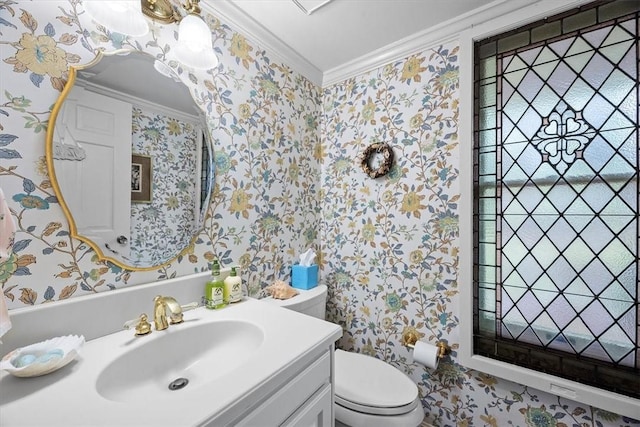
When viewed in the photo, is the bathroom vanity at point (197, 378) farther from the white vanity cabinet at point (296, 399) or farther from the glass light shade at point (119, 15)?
the glass light shade at point (119, 15)

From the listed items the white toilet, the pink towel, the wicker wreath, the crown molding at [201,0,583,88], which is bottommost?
the white toilet

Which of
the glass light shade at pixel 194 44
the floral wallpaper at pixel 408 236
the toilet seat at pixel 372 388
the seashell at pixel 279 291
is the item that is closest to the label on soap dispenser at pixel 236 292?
the seashell at pixel 279 291

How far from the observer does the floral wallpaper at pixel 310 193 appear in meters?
0.76

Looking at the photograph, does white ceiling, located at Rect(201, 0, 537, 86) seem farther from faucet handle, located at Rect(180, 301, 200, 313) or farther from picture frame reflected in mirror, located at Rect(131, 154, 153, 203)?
faucet handle, located at Rect(180, 301, 200, 313)

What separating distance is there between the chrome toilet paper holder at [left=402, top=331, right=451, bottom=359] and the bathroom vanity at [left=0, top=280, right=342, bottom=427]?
2.28ft

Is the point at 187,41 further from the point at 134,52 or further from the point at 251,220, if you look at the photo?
the point at 251,220

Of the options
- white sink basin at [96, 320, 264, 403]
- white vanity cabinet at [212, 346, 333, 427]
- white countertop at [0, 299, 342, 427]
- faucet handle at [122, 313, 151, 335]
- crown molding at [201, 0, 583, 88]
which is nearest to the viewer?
white countertop at [0, 299, 342, 427]

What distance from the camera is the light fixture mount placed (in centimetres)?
96

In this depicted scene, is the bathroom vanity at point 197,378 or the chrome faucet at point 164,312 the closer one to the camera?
the bathroom vanity at point 197,378

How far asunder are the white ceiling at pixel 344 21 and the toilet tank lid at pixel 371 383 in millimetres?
1707

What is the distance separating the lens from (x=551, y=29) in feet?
3.70

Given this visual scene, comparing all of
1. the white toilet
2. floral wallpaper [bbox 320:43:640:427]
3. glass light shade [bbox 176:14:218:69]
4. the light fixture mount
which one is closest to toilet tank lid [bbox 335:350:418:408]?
the white toilet

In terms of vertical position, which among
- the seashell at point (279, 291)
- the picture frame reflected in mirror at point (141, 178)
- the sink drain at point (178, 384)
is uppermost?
the picture frame reflected in mirror at point (141, 178)

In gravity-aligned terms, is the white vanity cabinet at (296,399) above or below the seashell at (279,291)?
below
